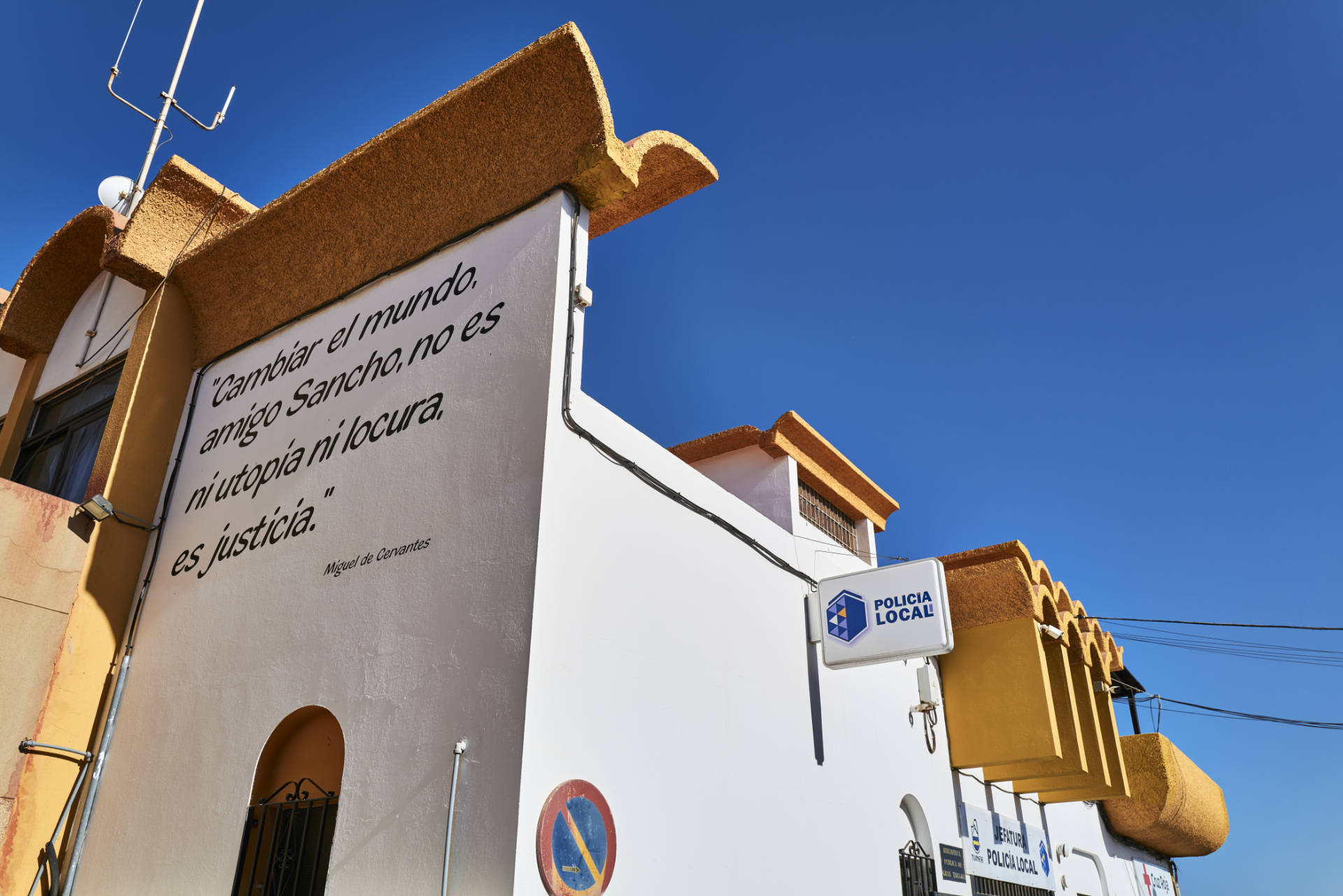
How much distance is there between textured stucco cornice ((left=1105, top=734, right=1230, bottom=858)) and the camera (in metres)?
13.4

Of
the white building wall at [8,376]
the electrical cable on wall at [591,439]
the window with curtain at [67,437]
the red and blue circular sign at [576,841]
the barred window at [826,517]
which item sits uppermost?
the white building wall at [8,376]

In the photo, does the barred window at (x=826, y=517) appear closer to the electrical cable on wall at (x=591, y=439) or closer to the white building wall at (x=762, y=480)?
the white building wall at (x=762, y=480)

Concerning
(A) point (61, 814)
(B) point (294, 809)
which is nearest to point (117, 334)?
(A) point (61, 814)

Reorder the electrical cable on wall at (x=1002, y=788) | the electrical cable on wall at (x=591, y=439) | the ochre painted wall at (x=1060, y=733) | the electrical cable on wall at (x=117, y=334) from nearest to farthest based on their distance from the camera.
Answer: the electrical cable on wall at (x=591, y=439) < the electrical cable on wall at (x=117, y=334) < the ochre painted wall at (x=1060, y=733) < the electrical cable on wall at (x=1002, y=788)

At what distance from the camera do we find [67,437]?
808 cm

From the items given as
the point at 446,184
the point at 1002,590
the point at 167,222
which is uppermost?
the point at 167,222

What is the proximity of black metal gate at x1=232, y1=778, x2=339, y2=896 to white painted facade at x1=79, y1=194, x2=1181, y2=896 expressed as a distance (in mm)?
106

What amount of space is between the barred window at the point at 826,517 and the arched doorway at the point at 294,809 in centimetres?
609

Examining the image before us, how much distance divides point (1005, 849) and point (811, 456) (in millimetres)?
4505

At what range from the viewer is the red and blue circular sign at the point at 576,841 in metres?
4.23

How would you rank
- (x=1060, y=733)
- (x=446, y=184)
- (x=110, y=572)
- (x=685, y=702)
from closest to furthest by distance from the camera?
(x=685, y=702)
(x=446, y=184)
(x=110, y=572)
(x=1060, y=733)

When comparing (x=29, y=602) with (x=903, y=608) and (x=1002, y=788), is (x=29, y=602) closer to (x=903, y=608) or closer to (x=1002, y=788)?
(x=903, y=608)

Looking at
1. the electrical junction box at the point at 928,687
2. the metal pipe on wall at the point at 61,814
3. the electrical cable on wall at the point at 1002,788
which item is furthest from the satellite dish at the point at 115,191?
the electrical cable on wall at the point at 1002,788

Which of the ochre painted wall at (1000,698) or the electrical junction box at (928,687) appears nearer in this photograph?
the electrical junction box at (928,687)
